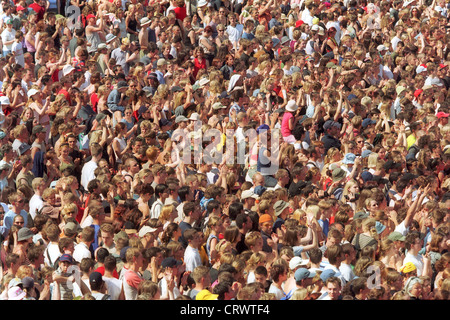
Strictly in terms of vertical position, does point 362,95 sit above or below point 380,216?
above

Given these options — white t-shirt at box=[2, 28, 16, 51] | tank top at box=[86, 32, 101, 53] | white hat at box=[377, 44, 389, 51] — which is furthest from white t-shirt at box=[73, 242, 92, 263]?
white hat at box=[377, 44, 389, 51]

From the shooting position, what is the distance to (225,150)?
1547 centimetres

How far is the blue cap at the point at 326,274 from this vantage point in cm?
1133

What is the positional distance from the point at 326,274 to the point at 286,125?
5.30 metres

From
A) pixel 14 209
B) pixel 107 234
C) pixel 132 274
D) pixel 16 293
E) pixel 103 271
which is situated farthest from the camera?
pixel 14 209

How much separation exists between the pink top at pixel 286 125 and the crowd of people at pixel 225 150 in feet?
0.11

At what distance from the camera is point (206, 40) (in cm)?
1972

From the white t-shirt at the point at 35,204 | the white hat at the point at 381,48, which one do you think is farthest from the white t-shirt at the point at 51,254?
the white hat at the point at 381,48

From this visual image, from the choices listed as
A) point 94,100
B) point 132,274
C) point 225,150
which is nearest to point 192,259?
point 132,274

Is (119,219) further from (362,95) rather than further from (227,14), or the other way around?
(227,14)

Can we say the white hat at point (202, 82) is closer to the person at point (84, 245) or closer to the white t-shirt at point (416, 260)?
the person at point (84, 245)

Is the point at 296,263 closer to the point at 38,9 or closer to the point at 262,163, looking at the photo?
the point at 262,163

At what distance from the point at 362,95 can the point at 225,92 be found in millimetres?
2438
